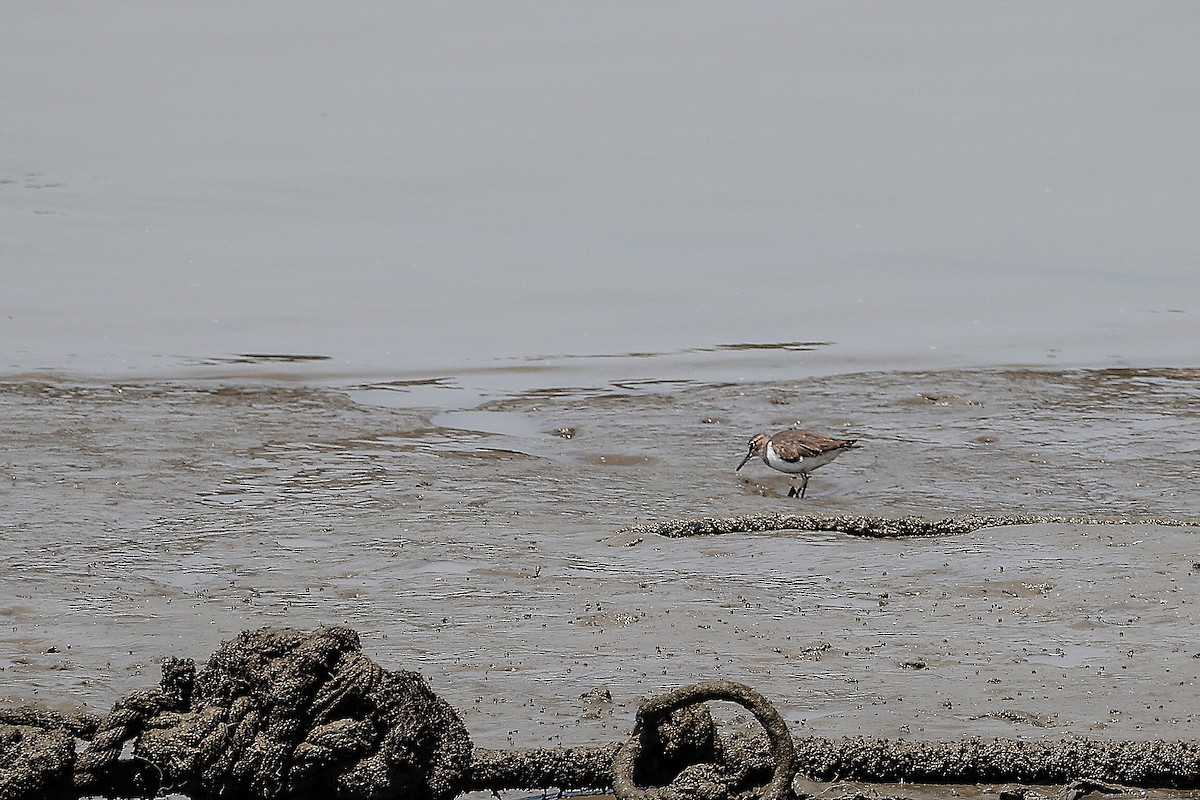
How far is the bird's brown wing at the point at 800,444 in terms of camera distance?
9398 mm

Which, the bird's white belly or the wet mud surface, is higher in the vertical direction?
the bird's white belly

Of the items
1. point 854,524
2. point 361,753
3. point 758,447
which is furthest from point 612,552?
point 361,753

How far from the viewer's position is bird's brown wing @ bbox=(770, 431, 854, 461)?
9398 mm

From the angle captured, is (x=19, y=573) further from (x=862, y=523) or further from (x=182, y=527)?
(x=862, y=523)

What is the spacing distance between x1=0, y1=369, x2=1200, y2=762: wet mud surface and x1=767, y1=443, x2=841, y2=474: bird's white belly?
198 millimetres

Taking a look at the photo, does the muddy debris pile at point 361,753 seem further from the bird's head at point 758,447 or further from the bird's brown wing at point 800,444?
the bird's head at point 758,447

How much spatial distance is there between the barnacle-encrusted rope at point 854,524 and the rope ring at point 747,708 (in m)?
3.54

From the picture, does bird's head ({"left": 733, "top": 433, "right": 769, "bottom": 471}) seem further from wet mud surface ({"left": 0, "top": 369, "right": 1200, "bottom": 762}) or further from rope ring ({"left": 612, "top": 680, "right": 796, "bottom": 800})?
rope ring ({"left": 612, "top": 680, "right": 796, "bottom": 800})

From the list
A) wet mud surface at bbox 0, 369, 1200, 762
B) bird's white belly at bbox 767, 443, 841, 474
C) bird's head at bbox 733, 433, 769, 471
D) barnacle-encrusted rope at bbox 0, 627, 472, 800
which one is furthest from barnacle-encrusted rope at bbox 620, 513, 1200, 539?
barnacle-encrusted rope at bbox 0, 627, 472, 800

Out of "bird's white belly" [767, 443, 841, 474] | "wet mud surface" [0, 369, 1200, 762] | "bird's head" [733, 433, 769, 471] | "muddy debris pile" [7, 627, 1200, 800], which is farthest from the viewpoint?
"bird's head" [733, 433, 769, 471]

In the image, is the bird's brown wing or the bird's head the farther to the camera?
the bird's head

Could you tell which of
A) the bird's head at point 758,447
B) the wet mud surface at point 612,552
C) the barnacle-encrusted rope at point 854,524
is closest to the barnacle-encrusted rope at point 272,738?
the wet mud surface at point 612,552

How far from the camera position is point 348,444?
10055 mm

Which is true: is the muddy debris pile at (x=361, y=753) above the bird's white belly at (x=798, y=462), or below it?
below
